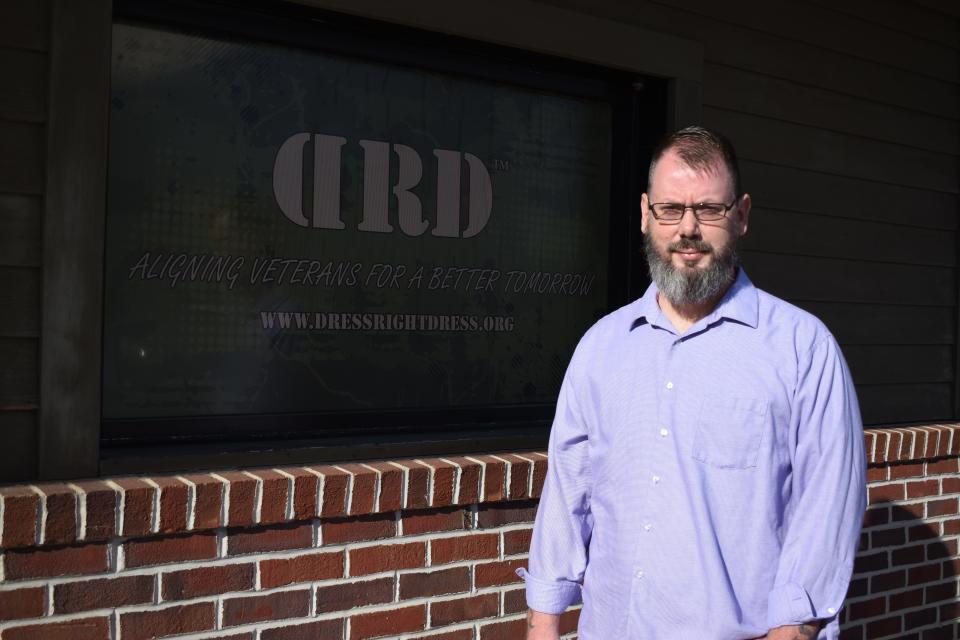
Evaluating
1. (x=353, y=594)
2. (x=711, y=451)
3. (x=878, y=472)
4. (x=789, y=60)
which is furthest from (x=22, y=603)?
(x=789, y=60)

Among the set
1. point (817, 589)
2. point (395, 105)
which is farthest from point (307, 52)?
point (817, 589)

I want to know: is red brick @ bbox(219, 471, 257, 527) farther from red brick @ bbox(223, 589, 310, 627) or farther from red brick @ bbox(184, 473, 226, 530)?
red brick @ bbox(223, 589, 310, 627)

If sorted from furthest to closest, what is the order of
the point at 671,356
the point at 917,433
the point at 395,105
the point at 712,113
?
the point at 917,433, the point at 712,113, the point at 395,105, the point at 671,356

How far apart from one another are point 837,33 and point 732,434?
3112 mm

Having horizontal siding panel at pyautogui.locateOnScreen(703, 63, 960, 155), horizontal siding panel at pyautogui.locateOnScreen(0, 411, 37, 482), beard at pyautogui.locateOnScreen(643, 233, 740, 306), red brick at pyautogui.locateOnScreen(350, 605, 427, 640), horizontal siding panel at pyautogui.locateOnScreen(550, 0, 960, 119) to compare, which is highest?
horizontal siding panel at pyautogui.locateOnScreen(550, 0, 960, 119)

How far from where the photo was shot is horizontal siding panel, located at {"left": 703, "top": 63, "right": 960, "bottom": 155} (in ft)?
14.0

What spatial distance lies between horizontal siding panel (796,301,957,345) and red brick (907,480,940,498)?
2.22ft

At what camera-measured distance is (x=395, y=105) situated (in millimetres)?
3594

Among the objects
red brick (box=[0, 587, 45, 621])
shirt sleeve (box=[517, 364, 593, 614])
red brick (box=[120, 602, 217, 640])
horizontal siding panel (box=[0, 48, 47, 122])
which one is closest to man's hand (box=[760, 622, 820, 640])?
shirt sleeve (box=[517, 364, 593, 614])

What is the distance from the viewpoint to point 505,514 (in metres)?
3.49

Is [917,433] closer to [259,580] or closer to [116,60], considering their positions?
[259,580]

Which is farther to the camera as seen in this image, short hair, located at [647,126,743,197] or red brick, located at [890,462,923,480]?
red brick, located at [890,462,923,480]

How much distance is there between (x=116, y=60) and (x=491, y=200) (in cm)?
144

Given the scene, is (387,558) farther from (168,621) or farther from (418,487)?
(168,621)
